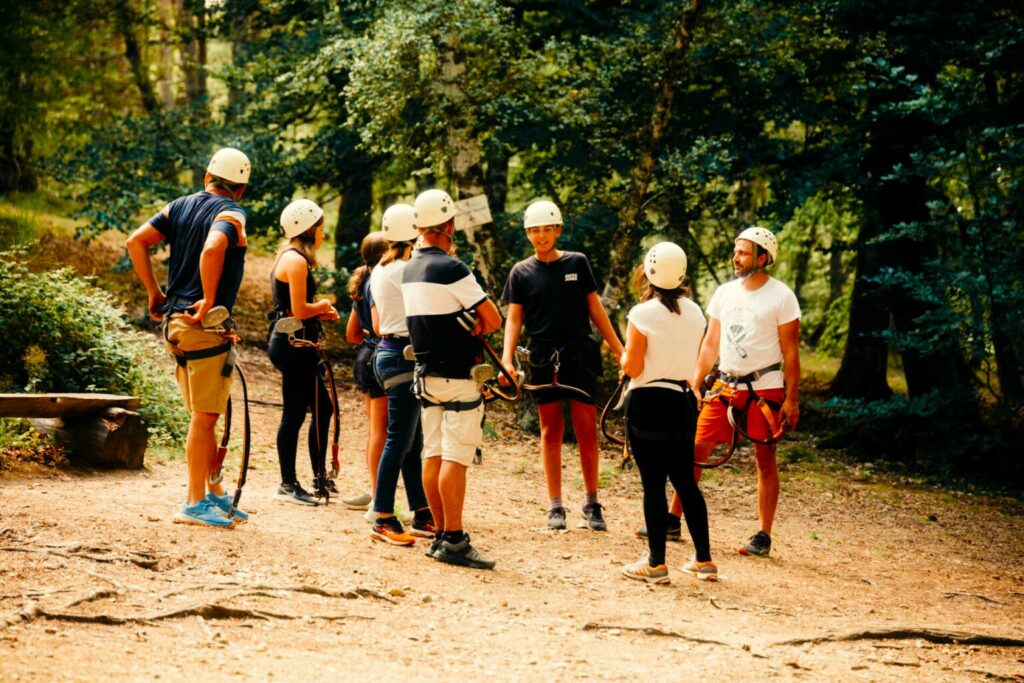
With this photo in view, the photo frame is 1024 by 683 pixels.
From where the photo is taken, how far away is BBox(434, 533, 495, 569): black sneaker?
225 inches

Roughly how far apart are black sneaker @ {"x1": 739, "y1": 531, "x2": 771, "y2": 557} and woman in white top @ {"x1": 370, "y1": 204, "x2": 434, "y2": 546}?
2239 mm

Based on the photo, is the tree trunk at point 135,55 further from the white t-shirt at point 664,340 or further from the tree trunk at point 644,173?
the white t-shirt at point 664,340

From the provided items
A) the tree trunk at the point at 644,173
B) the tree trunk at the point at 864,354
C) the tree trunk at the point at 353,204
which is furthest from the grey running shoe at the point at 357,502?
the tree trunk at the point at 864,354

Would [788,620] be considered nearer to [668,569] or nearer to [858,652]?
[858,652]

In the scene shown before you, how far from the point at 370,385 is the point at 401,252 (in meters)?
0.95

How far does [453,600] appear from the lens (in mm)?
5129

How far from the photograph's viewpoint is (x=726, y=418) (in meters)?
6.44

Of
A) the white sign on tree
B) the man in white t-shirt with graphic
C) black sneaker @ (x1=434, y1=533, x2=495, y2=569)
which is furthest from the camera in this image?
the white sign on tree

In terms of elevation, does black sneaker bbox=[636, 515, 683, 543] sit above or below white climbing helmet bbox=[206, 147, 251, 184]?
below

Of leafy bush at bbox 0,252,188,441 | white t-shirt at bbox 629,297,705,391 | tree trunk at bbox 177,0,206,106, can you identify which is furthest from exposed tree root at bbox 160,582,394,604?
tree trunk at bbox 177,0,206,106

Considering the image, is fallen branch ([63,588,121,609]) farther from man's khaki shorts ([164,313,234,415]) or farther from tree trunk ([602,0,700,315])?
tree trunk ([602,0,700,315])

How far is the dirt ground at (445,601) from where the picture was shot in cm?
411

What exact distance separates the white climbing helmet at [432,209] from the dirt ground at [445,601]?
6.13 feet

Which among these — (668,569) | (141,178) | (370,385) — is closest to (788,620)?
(668,569)
